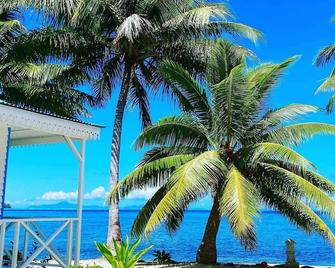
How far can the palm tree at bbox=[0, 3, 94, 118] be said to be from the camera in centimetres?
1784

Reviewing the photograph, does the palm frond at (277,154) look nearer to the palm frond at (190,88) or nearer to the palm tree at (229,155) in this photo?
the palm tree at (229,155)

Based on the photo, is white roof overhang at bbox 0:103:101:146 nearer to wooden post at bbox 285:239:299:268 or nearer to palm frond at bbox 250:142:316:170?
palm frond at bbox 250:142:316:170

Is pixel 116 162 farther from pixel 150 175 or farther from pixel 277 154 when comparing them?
pixel 277 154

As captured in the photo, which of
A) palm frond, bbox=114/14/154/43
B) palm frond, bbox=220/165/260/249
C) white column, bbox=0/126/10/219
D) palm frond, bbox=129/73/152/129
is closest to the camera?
white column, bbox=0/126/10/219

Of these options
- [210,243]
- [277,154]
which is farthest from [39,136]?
[277,154]

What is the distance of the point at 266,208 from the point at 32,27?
10372 mm

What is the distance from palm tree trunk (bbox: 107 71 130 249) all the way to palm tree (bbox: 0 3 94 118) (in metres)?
1.81

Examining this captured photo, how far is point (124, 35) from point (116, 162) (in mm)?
4333

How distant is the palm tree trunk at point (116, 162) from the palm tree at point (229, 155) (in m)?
1.88

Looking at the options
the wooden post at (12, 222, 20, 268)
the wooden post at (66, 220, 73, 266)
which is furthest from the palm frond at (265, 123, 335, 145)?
the wooden post at (12, 222, 20, 268)

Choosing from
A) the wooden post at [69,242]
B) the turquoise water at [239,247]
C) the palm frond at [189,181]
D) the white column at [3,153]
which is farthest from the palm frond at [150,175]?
A: the white column at [3,153]

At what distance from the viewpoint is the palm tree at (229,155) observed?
13.0 metres

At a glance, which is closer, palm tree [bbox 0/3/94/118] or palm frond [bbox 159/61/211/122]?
palm frond [bbox 159/61/211/122]

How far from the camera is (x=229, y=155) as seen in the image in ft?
47.1
